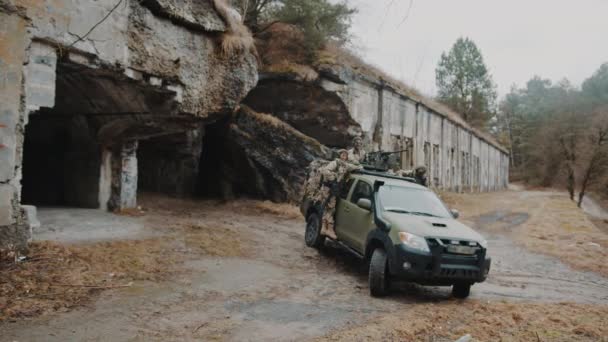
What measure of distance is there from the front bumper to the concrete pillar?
8.69m

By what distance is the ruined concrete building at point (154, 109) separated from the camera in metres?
6.70

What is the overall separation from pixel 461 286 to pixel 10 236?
6712 millimetres

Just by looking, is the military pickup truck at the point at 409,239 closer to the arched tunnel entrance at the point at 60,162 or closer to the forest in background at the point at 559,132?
the arched tunnel entrance at the point at 60,162

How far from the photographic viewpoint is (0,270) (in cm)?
576

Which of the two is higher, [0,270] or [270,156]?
[270,156]

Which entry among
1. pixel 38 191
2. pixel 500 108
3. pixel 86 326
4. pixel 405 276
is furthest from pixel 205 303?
pixel 500 108

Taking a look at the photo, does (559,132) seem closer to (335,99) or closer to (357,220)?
(335,99)

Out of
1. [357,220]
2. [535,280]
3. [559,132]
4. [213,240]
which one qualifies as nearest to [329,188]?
[357,220]

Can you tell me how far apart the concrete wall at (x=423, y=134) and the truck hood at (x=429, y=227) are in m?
11.4

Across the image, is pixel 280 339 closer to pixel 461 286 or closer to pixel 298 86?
pixel 461 286

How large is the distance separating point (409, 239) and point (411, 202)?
147 centimetres

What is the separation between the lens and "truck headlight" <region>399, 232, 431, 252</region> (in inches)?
235

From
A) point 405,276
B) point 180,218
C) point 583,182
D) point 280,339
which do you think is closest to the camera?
point 280,339

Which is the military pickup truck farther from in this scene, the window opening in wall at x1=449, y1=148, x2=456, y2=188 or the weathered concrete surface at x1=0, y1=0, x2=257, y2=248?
the window opening in wall at x1=449, y1=148, x2=456, y2=188
